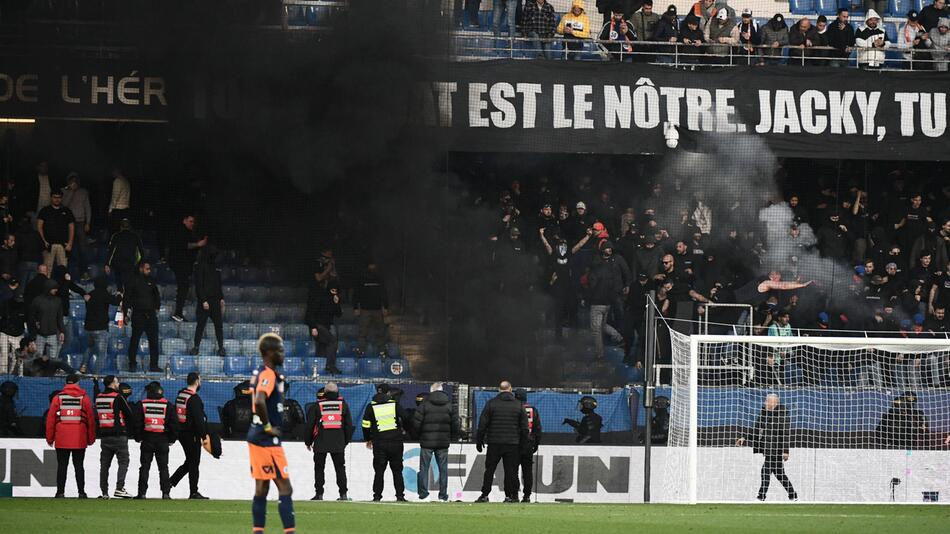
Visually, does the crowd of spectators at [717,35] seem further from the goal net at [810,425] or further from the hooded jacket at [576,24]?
the goal net at [810,425]

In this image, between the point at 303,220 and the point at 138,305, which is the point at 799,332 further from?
Result: the point at 138,305

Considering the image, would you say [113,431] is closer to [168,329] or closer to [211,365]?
[211,365]

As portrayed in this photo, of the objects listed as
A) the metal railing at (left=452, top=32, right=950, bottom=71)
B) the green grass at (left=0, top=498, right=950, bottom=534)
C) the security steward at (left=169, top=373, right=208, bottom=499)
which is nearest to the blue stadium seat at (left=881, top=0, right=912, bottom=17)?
the metal railing at (left=452, top=32, right=950, bottom=71)

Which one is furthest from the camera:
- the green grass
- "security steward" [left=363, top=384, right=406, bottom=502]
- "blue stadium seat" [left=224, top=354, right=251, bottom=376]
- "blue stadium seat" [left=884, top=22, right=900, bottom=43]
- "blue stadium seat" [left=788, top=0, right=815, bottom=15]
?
"blue stadium seat" [left=788, top=0, right=815, bottom=15]

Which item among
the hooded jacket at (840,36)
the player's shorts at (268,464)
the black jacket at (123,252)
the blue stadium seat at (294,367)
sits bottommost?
the player's shorts at (268,464)

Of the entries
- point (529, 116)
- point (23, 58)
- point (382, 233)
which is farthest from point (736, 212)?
point (23, 58)

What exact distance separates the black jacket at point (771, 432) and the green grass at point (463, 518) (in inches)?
57.8

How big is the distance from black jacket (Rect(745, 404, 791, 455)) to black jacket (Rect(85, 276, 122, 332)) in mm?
8347

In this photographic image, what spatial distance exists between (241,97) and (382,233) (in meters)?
2.57

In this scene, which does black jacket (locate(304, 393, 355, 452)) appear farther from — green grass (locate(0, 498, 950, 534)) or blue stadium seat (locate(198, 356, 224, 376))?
blue stadium seat (locate(198, 356, 224, 376))

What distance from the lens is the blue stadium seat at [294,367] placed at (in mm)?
17812

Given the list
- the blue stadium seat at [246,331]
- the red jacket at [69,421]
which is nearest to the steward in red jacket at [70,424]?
the red jacket at [69,421]

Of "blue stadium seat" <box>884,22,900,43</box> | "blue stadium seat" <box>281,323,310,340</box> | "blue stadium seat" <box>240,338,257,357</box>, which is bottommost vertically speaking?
"blue stadium seat" <box>240,338,257,357</box>

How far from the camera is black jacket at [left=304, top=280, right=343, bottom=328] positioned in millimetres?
18328
